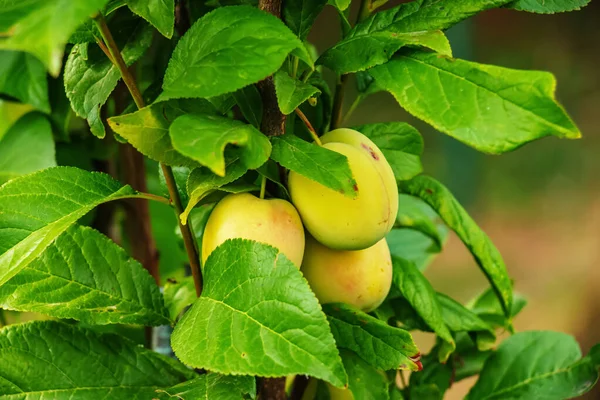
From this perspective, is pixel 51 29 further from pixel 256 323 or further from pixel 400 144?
pixel 400 144

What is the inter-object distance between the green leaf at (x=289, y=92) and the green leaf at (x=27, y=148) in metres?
0.24

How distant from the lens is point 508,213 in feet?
6.05

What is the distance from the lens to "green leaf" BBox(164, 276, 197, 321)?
1.40 ft

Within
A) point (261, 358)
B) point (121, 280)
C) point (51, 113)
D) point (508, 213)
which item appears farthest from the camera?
point (508, 213)

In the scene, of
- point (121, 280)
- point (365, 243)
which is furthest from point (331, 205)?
point (121, 280)

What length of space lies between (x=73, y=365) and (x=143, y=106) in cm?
15

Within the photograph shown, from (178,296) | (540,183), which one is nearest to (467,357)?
(178,296)

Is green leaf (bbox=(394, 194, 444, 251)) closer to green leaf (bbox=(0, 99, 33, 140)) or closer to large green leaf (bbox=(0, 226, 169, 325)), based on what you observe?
large green leaf (bbox=(0, 226, 169, 325))

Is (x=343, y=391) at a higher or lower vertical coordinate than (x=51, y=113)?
lower

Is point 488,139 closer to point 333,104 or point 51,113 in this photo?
point 333,104

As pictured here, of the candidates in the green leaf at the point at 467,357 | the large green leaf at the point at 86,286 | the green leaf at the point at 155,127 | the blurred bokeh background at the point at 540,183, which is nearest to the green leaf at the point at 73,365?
the large green leaf at the point at 86,286

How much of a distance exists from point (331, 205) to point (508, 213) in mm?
1606

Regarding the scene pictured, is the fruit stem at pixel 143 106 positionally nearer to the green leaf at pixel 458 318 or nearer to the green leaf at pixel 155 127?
the green leaf at pixel 155 127

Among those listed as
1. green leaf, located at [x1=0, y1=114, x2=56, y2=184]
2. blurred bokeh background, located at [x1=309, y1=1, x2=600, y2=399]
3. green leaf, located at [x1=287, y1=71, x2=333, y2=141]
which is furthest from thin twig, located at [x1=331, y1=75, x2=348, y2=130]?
blurred bokeh background, located at [x1=309, y1=1, x2=600, y2=399]
